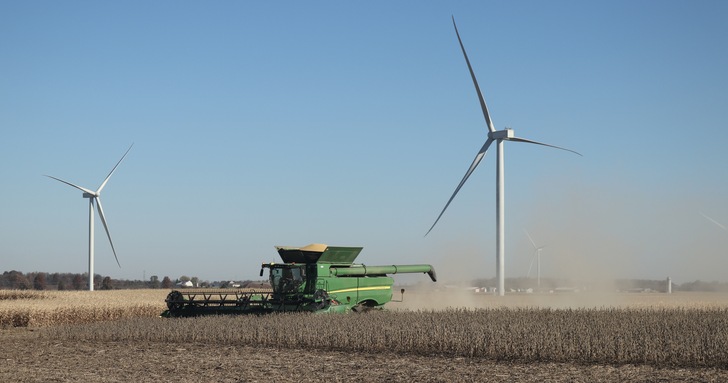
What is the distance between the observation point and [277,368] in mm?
20344

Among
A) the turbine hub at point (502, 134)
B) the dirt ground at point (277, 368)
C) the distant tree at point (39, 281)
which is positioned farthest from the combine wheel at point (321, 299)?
the distant tree at point (39, 281)

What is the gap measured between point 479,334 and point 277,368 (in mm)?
6255

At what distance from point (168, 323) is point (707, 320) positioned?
716 inches

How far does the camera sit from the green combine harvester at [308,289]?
3234 centimetres

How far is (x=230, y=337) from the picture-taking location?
87.9ft

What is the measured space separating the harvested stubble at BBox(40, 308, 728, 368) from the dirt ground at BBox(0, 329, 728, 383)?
1.08m

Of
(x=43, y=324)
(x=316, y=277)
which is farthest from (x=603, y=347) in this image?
(x=43, y=324)

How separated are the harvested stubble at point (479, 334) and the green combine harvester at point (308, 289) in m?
1.52

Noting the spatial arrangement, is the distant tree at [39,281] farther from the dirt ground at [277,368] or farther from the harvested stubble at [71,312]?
the dirt ground at [277,368]

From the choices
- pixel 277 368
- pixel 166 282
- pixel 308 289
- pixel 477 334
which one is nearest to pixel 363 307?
pixel 308 289

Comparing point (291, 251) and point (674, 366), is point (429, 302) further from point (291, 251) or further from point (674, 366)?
point (674, 366)

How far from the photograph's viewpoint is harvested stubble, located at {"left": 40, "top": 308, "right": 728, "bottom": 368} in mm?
20812

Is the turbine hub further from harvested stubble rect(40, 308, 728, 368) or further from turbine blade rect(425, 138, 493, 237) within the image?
harvested stubble rect(40, 308, 728, 368)

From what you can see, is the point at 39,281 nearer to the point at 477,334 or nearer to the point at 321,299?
the point at 321,299
